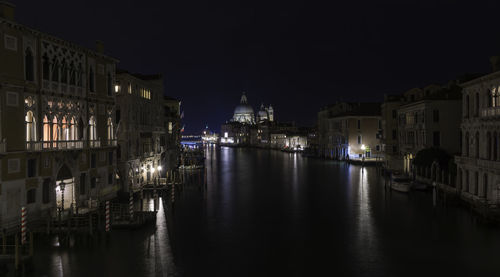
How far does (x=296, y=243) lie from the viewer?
23562mm

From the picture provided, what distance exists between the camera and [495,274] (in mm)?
18031

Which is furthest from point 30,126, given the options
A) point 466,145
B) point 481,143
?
point 466,145

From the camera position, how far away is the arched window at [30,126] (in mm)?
25875

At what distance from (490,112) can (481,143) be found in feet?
7.71

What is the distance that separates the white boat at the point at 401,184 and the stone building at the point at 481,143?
224 inches

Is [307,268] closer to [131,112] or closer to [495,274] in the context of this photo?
[495,274]

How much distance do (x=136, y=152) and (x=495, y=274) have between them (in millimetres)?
31167

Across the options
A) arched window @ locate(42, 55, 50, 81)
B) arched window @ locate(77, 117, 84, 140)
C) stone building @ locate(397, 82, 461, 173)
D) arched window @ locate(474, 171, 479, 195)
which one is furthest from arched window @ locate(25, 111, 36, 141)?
stone building @ locate(397, 82, 461, 173)

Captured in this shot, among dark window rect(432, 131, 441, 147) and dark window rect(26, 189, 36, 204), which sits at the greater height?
dark window rect(432, 131, 441, 147)

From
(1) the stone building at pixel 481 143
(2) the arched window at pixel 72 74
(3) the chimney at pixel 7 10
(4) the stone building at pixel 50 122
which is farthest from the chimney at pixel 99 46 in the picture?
(1) the stone building at pixel 481 143

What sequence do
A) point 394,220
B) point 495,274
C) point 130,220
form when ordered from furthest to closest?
point 394,220 < point 130,220 < point 495,274

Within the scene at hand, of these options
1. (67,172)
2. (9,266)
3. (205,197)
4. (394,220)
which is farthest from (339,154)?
(9,266)

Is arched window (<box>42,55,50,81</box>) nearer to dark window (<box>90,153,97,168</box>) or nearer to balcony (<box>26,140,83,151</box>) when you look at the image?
balcony (<box>26,140,83,151</box>)

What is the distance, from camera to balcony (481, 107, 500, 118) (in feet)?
95.8
